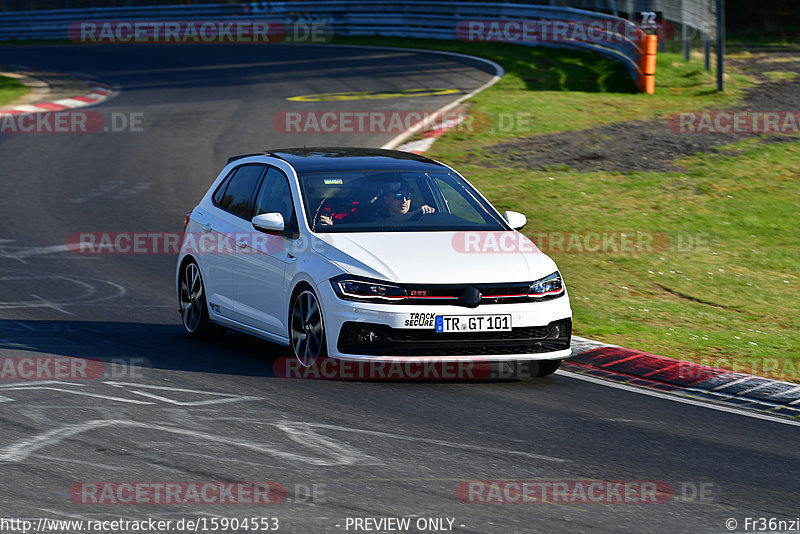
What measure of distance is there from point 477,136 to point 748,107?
608cm

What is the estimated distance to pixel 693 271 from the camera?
14.2 meters

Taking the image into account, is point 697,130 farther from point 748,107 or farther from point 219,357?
point 219,357

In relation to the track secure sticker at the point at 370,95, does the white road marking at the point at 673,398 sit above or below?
below

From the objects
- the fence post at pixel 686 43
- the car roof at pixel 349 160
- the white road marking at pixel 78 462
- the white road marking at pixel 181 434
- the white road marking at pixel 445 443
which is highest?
the fence post at pixel 686 43

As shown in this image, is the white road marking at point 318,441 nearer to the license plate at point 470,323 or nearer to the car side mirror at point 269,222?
the license plate at point 470,323

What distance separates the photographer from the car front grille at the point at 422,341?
8844 millimetres

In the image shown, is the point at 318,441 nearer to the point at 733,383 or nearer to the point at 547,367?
the point at 547,367

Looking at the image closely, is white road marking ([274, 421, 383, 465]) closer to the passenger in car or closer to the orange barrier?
the passenger in car

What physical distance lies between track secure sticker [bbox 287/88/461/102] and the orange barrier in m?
3.86

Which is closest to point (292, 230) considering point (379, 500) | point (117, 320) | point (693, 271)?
point (117, 320)

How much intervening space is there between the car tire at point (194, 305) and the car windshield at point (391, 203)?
5.34 ft

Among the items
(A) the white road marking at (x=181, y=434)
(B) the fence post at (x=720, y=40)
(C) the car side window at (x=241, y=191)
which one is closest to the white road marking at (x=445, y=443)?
(A) the white road marking at (x=181, y=434)

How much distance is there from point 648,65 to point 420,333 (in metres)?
18.4

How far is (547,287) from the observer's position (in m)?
9.23
